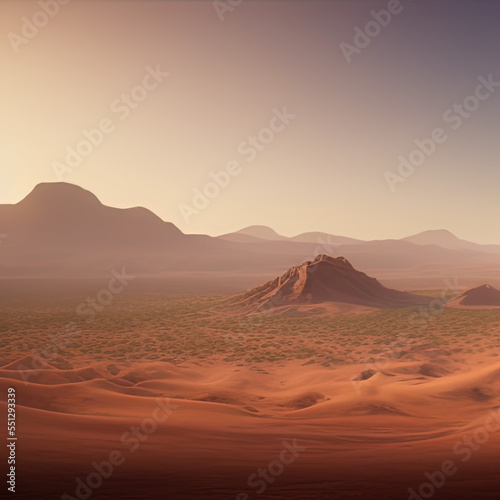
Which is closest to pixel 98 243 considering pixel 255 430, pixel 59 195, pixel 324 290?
pixel 59 195

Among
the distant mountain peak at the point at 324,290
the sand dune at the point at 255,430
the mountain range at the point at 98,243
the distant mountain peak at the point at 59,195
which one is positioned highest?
the distant mountain peak at the point at 59,195

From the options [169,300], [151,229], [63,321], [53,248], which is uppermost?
[151,229]

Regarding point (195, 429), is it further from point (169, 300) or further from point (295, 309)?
point (169, 300)

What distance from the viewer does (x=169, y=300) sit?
141 feet

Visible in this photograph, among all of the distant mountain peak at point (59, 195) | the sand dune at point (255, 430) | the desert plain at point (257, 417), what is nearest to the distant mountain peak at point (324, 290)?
the desert plain at point (257, 417)

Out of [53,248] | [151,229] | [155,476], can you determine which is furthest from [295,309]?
[151,229]

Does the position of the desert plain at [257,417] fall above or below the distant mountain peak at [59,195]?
below

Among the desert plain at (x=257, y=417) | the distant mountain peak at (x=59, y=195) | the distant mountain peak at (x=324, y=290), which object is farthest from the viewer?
the distant mountain peak at (x=59, y=195)

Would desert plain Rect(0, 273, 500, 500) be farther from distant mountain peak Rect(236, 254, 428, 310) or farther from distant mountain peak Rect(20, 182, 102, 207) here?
distant mountain peak Rect(20, 182, 102, 207)

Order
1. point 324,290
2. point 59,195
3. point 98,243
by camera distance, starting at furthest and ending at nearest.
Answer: point 59,195, point 98,243, point 324,290

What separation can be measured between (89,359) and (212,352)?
19.5 ft

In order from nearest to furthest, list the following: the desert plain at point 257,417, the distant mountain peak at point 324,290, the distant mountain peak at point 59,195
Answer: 1. the desert plain at point 257,417
2. the distant mountain peak at point 324,290
3. the distant mountain peak at point 59,195

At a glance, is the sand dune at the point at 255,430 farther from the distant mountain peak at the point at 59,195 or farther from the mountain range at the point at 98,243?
the distant mountain peak at the point at 59,195

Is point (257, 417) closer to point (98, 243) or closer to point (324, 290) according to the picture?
point (324, 290)
